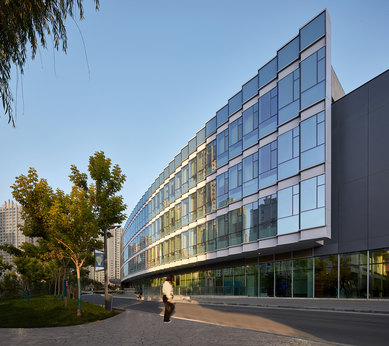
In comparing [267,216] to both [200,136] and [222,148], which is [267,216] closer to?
[222,148]

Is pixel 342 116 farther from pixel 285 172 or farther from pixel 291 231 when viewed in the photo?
pixel 291 231

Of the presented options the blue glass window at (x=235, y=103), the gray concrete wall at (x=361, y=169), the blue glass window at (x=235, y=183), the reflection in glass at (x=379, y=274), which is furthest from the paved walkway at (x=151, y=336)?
the blue glass window at (x=235, y=103)

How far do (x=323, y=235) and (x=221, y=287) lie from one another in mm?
18970

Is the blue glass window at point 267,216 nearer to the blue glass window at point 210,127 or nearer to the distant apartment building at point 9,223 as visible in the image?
the blue glass window at point 210,127

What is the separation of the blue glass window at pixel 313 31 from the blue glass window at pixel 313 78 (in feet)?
3.51

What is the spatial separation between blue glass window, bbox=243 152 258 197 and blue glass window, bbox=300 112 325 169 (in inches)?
278

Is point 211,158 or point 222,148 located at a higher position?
point 222,148

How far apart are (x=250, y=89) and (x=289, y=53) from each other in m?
6.48

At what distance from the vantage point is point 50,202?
25.4 metres

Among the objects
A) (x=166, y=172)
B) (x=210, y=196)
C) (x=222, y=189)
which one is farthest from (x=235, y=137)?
(x=166, y=172)

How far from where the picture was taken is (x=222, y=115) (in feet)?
146

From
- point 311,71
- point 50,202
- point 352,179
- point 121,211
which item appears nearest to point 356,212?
point 352,179

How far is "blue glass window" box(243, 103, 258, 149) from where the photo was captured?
37.2m

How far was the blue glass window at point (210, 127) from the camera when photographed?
4631 cm
